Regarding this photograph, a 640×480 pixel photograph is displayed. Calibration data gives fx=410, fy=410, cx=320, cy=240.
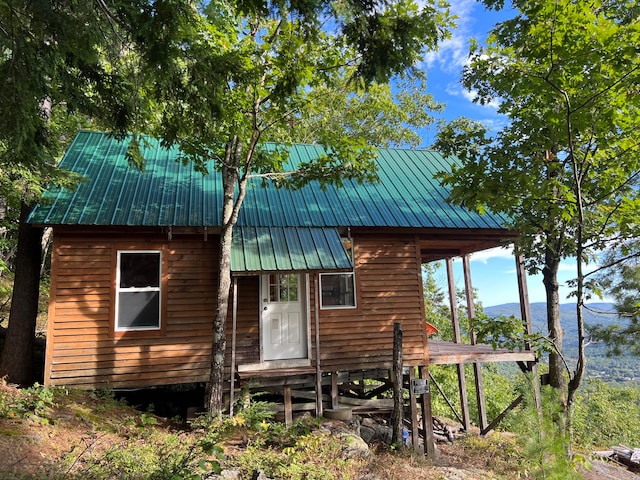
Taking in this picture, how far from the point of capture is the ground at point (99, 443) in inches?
184

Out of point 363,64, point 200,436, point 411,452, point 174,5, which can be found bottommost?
point 411,452

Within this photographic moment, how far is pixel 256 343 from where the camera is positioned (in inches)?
348

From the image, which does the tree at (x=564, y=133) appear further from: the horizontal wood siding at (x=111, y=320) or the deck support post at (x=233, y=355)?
the horizontal wood siding at (x=111, y=320)

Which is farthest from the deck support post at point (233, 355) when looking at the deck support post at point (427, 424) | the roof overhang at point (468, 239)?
the roof overhang at point (468, 239)

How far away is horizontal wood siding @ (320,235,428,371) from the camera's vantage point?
30.2ft

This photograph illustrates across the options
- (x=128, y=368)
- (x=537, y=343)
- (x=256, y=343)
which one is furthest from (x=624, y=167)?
(x=128, y=368)

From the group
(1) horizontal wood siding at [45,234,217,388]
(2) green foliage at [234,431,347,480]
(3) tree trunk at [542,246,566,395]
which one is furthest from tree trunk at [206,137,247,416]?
(3) tree trunk at [542,246,566,395]

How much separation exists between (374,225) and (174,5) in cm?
612

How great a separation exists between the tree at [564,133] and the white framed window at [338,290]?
13.2ft

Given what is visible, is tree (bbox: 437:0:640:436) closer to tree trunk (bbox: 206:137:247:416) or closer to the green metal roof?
the green metal roof

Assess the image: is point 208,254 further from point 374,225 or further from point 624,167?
point 624,167

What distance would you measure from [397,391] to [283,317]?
285 centimetres

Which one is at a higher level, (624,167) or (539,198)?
(624,167)

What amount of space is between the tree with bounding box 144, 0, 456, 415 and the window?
5.67 feet
